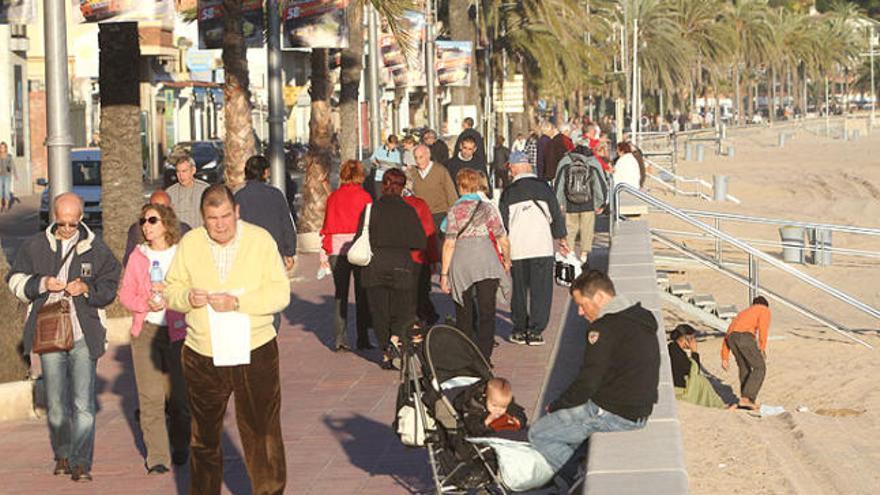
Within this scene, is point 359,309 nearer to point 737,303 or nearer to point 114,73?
point 114,73

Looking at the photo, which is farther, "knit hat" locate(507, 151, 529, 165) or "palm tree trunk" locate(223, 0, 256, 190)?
"palm tree trunk" locate(223, 0, 256, 190)

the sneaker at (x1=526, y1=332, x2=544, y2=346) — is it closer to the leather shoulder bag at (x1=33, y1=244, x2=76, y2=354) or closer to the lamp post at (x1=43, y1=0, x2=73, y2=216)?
the lamp post at (x1=43, y1=0, x2=73, y2=216)

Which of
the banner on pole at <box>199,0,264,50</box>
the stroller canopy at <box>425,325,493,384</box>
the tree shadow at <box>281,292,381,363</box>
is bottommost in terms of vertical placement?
the tree shadow at <box>281,292,381,363</box>

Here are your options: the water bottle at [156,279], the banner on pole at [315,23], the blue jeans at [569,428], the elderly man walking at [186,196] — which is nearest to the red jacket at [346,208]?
the elderly man walking at [186,196]

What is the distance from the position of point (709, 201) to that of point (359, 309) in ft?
108

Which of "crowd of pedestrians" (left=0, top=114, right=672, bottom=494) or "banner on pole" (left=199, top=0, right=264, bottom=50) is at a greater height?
"banner on pole" (left=199, top=0, right=264, bottom=50)

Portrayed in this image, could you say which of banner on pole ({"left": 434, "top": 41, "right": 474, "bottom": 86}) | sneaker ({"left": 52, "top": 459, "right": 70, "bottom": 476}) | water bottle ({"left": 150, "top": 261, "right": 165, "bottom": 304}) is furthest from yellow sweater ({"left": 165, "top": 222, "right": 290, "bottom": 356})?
banner on pole ({"left": 434, "top": 41, "right": 474, "bottom": 86})

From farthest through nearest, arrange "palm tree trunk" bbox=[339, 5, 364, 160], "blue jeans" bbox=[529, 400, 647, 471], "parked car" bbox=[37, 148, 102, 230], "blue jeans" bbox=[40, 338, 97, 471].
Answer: "parked car" bbox=[37, 148, 102, 230]
"palm tree trunk" bbox=[339, 5, 364, 160]
"blue jeans" bbox=[40, 338, 97, 471]
"blue jeans" bbox=[529, 400, 647, 471]

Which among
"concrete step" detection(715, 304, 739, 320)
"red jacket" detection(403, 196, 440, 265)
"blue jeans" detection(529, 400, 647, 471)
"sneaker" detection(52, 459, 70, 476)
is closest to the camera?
"blue jeans" detection(529, 400, 647, 471)

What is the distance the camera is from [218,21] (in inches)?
892

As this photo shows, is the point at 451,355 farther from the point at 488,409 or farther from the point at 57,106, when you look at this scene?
the point at 57,106

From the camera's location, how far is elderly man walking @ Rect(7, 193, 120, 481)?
950cm

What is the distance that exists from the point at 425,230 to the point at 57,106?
3.02 meters

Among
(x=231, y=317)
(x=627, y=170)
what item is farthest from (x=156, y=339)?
(x=627, y=170)
